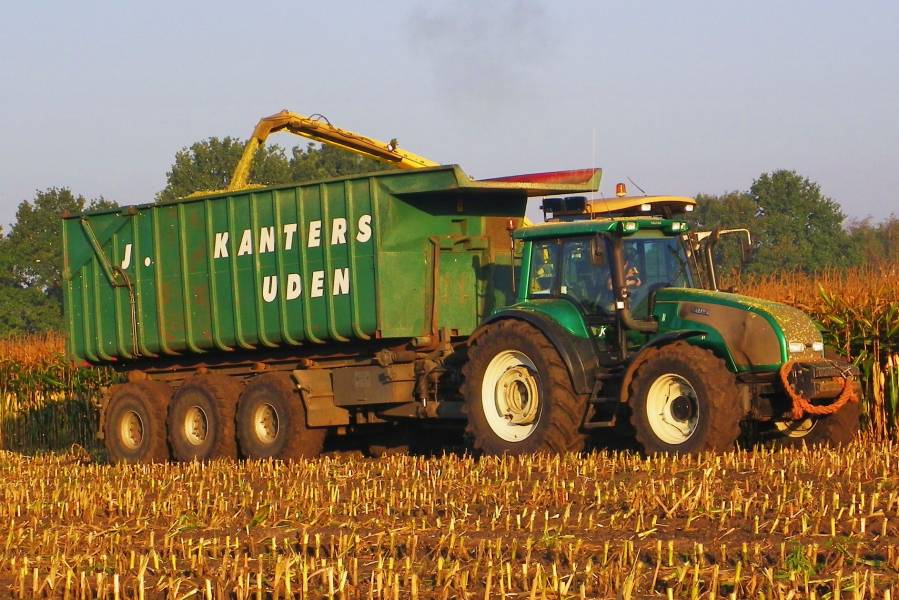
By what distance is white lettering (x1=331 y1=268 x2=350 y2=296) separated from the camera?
49.2 ft

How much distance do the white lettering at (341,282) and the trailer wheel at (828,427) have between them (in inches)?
186

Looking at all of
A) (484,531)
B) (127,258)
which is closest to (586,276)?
(484,531)

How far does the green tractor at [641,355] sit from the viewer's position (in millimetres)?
12133

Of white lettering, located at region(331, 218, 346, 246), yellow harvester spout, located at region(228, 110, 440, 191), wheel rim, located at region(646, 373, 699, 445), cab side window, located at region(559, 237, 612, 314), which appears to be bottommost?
wheel rim, located at region(646, 373, 699, 445)

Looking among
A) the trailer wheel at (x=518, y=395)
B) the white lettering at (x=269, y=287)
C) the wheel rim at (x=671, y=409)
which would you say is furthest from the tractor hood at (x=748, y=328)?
the white lettering at (x=269, y=287)

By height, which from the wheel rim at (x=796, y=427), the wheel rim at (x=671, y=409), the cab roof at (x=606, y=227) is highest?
the cab roof at (x=606, y=227)

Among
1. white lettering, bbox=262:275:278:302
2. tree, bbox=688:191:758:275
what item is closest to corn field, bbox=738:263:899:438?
white lettering, bbox=262:275:278:302

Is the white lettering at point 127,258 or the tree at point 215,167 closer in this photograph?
the white lettering at point 127,258

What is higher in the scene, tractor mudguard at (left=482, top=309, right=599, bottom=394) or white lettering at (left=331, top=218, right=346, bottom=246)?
white lettering at (left=331, top=218, right=346, bottom=246)

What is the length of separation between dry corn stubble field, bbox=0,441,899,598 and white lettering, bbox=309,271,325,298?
2.63m

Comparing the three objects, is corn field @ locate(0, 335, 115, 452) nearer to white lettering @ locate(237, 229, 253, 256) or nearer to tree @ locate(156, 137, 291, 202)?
white lettering @ locate(237, 229, 253, 256)

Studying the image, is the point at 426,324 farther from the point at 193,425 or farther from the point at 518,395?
the point at 193,425

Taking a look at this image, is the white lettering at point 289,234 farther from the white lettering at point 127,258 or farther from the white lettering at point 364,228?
the white lettering at point 127,258

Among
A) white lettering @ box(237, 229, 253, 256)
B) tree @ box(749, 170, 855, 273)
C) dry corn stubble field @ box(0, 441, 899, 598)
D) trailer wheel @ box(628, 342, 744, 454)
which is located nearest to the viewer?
dry corn stubble field @ box(0, 441, 899, 598)
